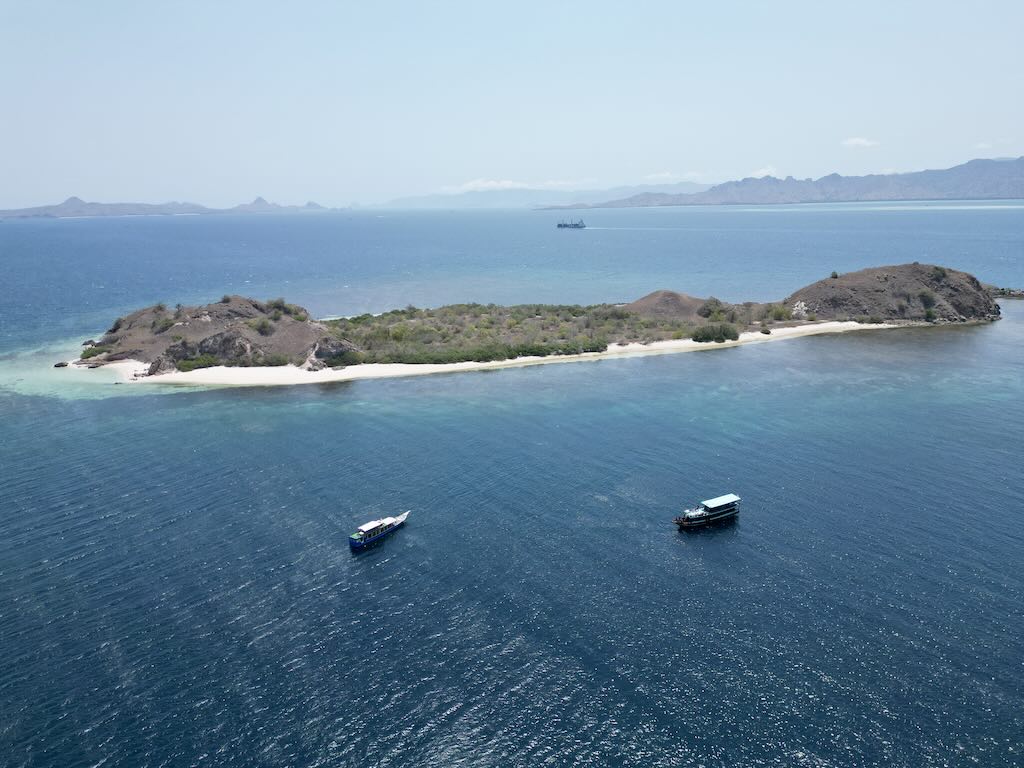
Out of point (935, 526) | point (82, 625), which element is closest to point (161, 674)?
point (82, 625)

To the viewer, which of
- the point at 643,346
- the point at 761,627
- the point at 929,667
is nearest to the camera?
the point at 929,667

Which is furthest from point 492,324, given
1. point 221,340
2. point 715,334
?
point 221,340

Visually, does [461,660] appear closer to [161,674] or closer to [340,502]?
[161,674]

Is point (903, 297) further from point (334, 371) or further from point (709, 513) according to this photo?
point (334, 371)

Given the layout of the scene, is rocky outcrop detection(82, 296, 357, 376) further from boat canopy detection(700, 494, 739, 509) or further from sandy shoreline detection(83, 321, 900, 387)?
boat canopy detection(700, 494, 739, 509)

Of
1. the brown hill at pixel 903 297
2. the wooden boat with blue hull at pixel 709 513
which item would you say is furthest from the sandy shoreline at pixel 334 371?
the wooden boat with blue hull at pixel 709 513

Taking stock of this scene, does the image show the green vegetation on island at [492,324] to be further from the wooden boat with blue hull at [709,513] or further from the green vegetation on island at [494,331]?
the wooden boat with blue hull at [709,513]
